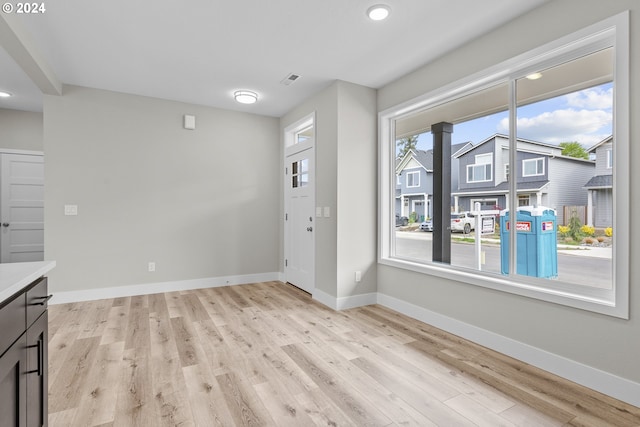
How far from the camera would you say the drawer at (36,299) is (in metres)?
1.17

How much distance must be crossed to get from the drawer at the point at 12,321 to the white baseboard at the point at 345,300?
289 centimetres

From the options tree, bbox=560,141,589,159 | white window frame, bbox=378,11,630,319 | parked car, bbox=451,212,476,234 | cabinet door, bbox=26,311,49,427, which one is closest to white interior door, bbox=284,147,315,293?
white window frame, bbox=378,11,630,319

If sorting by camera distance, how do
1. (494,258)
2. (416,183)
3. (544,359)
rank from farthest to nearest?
(416,183), (494,258), (544,359)

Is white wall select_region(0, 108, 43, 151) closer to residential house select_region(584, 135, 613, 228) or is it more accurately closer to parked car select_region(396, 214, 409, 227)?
parked car select_region(396, 214, 409, 227)

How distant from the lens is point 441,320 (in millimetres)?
3029

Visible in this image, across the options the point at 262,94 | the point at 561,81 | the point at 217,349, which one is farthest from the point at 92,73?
the point at 561,81

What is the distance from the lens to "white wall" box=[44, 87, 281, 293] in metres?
3.86

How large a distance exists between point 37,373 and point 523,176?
124 inches

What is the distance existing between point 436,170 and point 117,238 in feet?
13.1

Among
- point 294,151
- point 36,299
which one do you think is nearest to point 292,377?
point 36,299

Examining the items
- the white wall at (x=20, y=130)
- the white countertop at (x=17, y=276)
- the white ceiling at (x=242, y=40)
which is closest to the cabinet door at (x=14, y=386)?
the white countertop at (x=17, y=276)

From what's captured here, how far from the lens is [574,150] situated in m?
2.27

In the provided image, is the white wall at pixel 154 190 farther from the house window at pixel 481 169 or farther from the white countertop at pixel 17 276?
the white countertop at pixel 17 276

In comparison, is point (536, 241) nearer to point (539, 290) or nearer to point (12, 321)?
point (539, 290)
